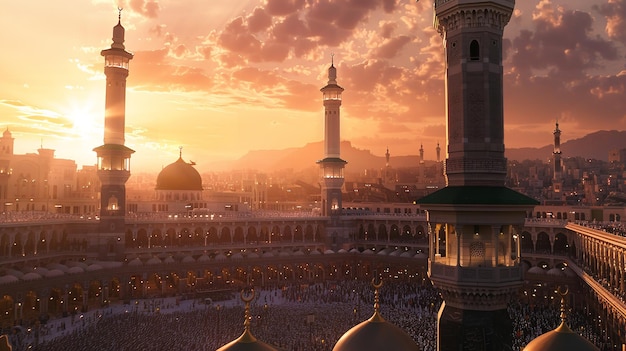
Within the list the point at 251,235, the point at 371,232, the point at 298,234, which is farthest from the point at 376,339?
the point at 371,232

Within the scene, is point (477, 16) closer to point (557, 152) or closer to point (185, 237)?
point (185, 237)

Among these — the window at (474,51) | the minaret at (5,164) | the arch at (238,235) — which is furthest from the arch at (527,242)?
the minaret at (5,164)

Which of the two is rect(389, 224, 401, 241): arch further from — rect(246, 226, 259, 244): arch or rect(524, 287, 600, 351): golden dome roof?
rect(524, 287, 600, 351): golden dome roof

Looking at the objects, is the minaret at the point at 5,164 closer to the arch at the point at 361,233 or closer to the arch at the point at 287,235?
the arch at the point at 287,235

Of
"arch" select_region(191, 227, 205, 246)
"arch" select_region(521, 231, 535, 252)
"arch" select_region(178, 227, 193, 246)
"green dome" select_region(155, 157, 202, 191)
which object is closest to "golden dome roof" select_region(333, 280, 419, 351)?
"arch" select_region(178, 227, 193, 246)

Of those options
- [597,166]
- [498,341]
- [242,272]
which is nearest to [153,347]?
[498,341]
